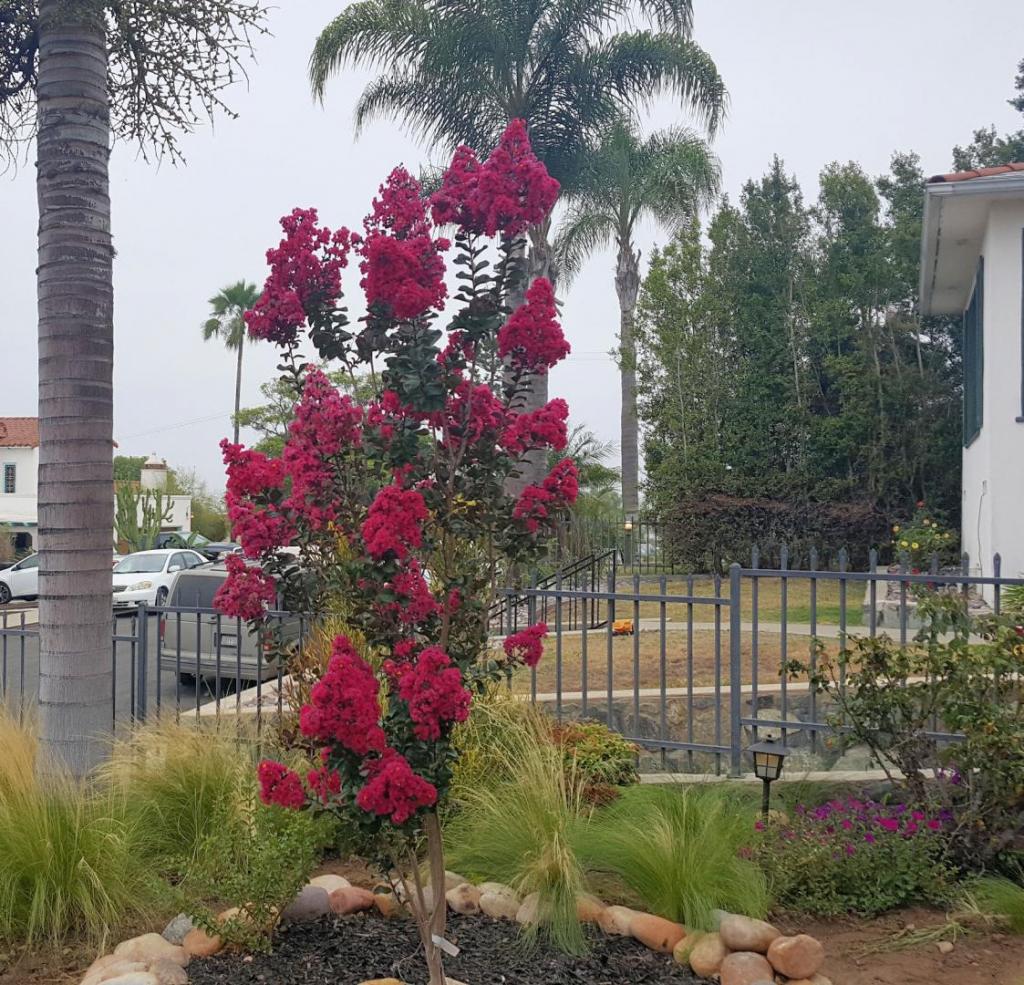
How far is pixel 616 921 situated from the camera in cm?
397

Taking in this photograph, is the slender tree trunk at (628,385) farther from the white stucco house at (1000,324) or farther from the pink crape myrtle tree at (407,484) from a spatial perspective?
the pink crape myrtle tree at (407,484)

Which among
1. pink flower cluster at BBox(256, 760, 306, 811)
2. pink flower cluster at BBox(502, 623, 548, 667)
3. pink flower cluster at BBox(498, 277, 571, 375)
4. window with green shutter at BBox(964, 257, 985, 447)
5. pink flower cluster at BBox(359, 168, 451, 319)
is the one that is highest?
window with green shutter at BBox(964, 257, 985, 447)

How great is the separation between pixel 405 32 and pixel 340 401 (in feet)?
51.7

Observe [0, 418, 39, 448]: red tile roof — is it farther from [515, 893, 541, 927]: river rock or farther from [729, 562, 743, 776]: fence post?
[515, 893, 541, 927]: river rock

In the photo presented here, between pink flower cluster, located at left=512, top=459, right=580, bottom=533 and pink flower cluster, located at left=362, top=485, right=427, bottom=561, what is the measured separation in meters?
0.46

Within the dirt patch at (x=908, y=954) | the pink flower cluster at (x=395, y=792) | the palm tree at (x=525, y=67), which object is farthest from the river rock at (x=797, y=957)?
the palm tree at (x=525, y=67)

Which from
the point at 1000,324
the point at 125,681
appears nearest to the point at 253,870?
the point at 1000,324

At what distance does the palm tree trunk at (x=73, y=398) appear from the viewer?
490cm

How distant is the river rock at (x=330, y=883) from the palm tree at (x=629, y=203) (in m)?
15.8

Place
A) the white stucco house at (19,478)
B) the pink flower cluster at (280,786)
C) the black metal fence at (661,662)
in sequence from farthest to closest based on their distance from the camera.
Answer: the white stucco house at (19,478) → the black metal fence at (661,662) → the pink flower cluster at (280,786)

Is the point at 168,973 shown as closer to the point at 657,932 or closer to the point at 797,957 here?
the point at 657,932

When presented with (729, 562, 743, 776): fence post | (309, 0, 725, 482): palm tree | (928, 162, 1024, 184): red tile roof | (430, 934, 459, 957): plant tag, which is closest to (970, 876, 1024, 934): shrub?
(729, 562, 743, 776): fence post

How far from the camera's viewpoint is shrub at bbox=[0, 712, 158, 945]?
3945mm

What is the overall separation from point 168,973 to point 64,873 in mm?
751
